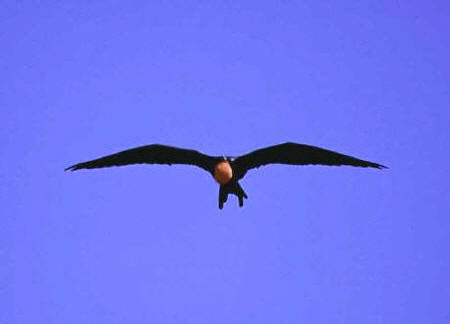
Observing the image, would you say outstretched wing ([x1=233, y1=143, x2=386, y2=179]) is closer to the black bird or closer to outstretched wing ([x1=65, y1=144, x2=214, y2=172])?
the black bird

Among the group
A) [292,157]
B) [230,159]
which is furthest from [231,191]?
[292,157]

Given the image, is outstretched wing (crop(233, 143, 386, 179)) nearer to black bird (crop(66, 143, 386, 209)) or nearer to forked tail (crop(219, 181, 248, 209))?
black bird (crop(66, 143, 386, 209))

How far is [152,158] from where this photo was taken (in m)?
15.2

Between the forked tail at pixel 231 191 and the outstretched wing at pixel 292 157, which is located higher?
the outstretched wing at pixel 292 157

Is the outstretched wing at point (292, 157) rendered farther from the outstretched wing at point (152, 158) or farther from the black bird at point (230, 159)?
the outstretched wing at point (152, 158)

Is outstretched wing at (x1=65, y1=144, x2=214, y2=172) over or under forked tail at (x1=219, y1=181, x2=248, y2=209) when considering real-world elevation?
over

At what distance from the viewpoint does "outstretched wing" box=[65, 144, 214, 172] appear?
1492cm

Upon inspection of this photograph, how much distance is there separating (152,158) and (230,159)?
176cm

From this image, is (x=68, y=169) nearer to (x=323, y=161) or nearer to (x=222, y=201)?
(x=222, y=201)

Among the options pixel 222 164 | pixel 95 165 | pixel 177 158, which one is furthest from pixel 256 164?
pixel 95 165

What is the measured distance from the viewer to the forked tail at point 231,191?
14805 mm

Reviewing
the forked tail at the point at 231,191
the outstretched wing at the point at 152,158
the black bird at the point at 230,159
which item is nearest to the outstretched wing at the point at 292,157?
the black bird at the point at 230,159

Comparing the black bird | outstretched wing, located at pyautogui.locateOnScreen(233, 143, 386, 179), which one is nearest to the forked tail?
the black bird

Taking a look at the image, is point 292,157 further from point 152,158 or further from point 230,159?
point 152,158
